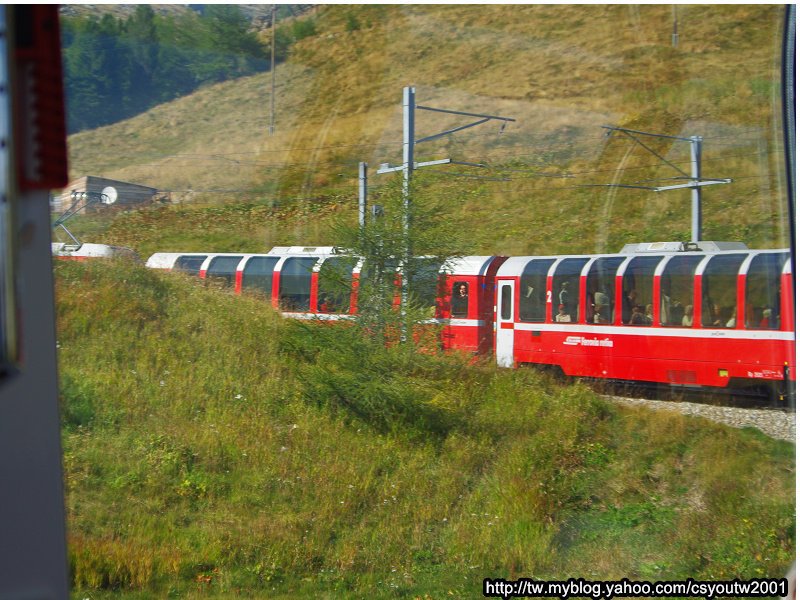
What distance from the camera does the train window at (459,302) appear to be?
6.82 metres

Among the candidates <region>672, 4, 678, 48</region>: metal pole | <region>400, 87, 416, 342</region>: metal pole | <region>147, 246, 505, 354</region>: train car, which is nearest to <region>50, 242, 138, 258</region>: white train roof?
<region>147, 246, 505, 354</region>: train car

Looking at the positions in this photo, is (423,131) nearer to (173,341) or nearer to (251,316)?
(251,316)

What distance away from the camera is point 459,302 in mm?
6844

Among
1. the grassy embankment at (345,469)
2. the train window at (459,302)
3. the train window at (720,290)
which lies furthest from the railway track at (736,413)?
the train window at (459,302)

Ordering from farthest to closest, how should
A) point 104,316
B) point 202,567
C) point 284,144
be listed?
point 284,144 < point 104,316 < point 202,567

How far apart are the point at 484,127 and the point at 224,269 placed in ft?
9.50

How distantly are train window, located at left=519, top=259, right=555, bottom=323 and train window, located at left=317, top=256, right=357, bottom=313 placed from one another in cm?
297

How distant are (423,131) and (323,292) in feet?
5.97

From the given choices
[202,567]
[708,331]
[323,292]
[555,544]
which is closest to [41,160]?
[202,567]

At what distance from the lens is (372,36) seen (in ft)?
20.6

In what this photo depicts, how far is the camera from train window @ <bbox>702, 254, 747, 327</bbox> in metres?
6.64

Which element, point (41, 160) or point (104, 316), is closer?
point (41, 160)


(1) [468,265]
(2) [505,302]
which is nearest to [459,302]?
(1) [468,265]

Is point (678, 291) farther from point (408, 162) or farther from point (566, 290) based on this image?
point (408, 162)
